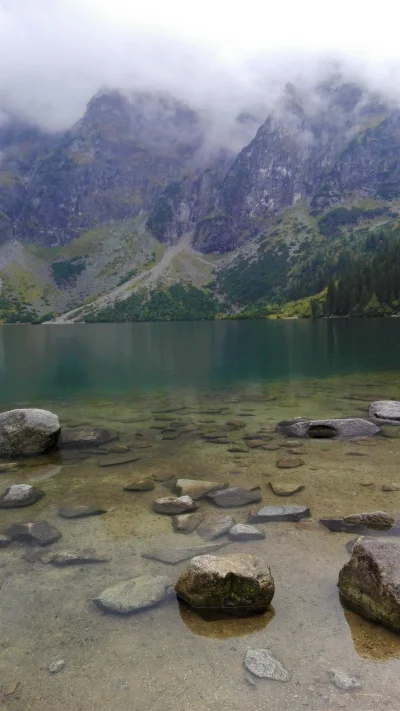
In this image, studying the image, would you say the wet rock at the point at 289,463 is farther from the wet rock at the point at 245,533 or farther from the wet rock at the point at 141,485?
the wet rock at the point at 245,533

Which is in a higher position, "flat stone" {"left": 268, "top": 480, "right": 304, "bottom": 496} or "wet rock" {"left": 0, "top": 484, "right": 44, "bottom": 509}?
"flat stone" {"left": 268, "top": 480, "right": 304, "bottom": 496}

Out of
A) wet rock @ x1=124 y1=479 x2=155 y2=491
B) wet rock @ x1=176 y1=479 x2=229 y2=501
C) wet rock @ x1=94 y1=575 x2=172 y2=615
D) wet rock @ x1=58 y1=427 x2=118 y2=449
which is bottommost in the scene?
wet rock @ x1=58 y1=427 x2=118 y2=449

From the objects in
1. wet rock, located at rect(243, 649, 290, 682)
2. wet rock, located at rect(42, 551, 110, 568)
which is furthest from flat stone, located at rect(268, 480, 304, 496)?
wet rock, located at rect(243, 649, 290, 682)

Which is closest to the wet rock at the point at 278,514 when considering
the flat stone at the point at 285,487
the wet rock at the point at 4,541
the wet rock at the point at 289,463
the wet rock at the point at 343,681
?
the flat stone at the point at 285,487

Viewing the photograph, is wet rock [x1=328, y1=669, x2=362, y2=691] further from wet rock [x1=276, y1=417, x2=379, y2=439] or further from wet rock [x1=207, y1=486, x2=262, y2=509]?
wet rock [x1=276, y1=417, x2=379, y2=439]

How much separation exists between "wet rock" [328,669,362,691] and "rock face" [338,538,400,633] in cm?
161

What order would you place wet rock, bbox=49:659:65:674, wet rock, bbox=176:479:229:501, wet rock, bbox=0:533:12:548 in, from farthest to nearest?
wet rock, bbox=176:479:229:501 → wet rock, bbox=0:533:12:548 → wet rock, bbox=49:659:65:674

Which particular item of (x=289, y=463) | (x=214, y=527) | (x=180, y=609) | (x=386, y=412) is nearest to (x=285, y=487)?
(x=289, y=463)

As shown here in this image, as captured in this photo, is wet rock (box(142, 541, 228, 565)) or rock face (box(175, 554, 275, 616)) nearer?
rock face (box(175, 554, 275, 616))

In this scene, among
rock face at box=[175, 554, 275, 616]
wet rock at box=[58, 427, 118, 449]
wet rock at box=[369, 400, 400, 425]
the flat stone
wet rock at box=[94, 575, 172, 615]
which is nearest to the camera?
rock face at box=[175, 554, 275, 616]

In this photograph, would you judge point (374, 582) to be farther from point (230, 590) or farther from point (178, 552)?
point (178, 552)

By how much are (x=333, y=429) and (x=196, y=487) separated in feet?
33.8

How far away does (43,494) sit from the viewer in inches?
647

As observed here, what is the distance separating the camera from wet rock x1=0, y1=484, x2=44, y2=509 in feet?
50.0
